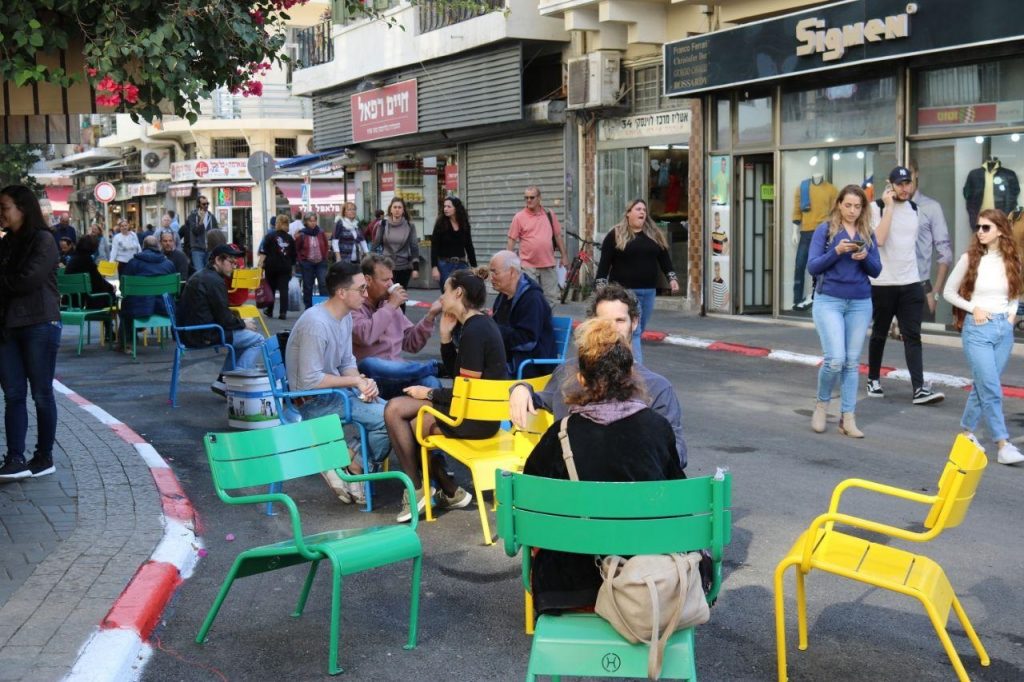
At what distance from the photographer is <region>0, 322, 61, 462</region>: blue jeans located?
7.68 metres

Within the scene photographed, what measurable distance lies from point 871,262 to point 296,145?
36359 millimetres

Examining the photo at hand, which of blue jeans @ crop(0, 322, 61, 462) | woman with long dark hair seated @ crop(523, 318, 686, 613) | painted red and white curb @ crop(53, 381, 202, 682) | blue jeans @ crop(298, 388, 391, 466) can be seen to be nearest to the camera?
woman with long dark hair seated @ crop(523, 318, 686, 613)

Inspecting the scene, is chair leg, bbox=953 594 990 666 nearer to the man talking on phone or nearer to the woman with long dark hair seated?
the woman with long dark hair seated

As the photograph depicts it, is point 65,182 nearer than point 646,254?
No

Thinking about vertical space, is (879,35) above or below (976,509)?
above

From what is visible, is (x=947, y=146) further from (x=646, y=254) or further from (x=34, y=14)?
(x=34, y=14)

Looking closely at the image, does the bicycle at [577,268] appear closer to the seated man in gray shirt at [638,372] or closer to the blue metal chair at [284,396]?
the blue metal chair at [284,396]

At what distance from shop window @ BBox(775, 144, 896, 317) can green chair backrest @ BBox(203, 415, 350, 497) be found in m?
11.4

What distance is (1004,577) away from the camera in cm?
577

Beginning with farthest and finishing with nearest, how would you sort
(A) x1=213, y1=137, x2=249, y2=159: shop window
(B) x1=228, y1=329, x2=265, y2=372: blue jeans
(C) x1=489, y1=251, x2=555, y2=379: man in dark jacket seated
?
1. (A) x1=213, y1=137, x2=249, y2=159: shop window
2. (B) x1=228, y1=329, x2=265, y2=372: blue jeans
3. (C) x1=489, y1=251, x2=555, y2=379: man in dark jacket seated

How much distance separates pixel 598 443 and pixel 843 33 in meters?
12.4

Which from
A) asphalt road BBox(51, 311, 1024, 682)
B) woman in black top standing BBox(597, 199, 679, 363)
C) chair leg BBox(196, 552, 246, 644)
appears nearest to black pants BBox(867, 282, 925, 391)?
asphalt road BBox(51, 311, 1024, 682)

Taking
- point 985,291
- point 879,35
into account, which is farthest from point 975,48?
point 985,291

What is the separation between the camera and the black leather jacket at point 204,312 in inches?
441
